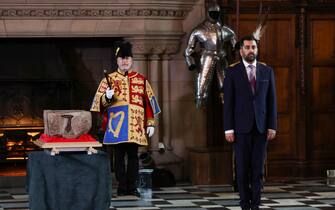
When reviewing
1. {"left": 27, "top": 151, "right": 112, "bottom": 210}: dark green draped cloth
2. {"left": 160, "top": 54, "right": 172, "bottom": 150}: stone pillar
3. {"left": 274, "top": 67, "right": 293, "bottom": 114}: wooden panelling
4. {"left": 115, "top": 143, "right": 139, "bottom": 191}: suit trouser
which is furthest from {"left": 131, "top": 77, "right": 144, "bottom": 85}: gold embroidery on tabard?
{"left": 27, "top": 151, "right": 112, "bottom": 210}: dark green draped cloth

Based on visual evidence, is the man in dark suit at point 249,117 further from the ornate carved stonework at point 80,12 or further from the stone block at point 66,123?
the ornate carved stonework at point 80,12

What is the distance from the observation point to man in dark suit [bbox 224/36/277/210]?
384 inches

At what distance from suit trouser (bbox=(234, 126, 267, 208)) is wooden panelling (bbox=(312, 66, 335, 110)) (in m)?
4.30

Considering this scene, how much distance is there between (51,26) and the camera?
42.8ft

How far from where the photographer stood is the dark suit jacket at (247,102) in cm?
977

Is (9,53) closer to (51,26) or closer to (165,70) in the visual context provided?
(51,26)

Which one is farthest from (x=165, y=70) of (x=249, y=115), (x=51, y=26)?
(x=249, y=115)

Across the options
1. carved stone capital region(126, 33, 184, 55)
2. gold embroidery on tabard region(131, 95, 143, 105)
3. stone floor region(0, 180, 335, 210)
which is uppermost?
carved stone capital region(126, 33, 184, 55)

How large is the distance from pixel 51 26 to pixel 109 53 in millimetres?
973

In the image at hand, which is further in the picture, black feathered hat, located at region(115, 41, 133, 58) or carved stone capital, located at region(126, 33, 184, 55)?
carved stone capital, located at region(126, 33, 184, 55)

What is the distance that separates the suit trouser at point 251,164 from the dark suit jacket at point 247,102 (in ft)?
0.27

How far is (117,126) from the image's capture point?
450 inches

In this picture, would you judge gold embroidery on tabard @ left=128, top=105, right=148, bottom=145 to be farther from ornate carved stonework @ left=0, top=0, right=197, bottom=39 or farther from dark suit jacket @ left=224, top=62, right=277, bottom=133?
ornate carved stonework @ left=0, top=0, right=197, bottom=39

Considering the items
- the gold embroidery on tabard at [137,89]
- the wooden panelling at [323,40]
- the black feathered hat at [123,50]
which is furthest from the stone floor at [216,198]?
the wooden panelling at [323,40]
